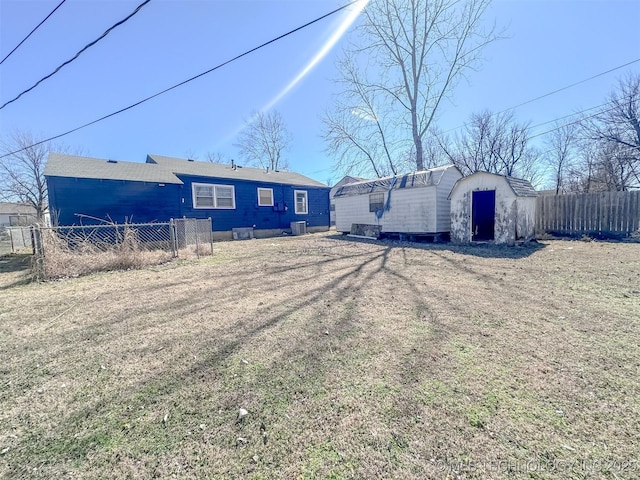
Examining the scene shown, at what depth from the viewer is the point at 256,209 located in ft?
51.1

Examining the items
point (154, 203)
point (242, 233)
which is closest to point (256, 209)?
point (242, 233)

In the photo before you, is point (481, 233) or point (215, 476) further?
point (481, 233)

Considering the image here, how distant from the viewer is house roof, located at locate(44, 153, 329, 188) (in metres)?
9.52

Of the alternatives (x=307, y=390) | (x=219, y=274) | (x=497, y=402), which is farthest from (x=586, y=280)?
(x=219, y=274)

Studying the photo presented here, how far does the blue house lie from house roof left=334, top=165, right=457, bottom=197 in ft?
14.0

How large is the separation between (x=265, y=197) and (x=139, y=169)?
644 centimetres

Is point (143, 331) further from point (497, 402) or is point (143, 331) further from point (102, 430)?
point (497, 402)

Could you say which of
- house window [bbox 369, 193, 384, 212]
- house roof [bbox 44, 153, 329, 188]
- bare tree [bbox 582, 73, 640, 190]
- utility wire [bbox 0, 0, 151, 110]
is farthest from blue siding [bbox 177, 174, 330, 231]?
bare tree [bbox 582, 73, 640, 190]

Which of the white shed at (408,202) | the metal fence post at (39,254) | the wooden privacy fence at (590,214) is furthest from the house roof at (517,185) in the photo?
the metal fence post at (39,254)

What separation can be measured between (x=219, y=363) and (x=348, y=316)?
169 cm

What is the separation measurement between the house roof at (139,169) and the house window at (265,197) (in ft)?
1.94

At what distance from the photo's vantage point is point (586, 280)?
482 cm

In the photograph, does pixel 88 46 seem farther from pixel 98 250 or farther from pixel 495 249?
pixel 495 249

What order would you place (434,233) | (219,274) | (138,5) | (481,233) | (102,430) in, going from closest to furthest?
1. (102,430)
2. (138,5)
3. (219,274)
4. (434,233)
5. (481,233)
